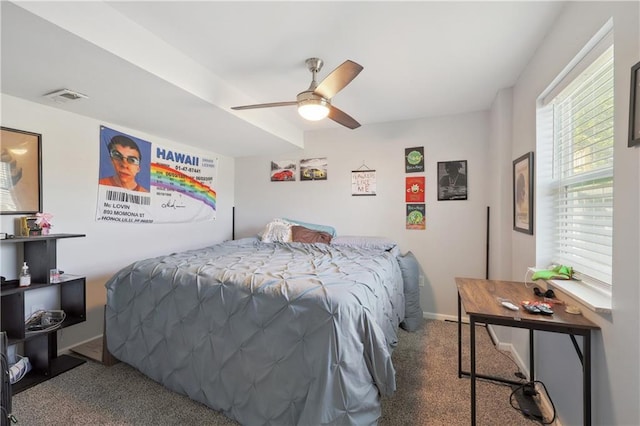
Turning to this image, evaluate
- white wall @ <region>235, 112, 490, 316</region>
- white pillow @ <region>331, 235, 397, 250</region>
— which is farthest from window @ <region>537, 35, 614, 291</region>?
white pillow @ <region>331, 235, 397, 250</region>

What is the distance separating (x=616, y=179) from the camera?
1134mm

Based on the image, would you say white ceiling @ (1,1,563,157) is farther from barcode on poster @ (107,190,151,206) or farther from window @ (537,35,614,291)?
barcode on poster @ (107,190,151,206)

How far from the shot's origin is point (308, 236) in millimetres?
3570

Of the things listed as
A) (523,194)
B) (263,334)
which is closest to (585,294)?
(523,194)

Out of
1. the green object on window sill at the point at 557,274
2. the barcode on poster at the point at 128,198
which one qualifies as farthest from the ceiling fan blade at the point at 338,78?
the barcode on poster at the point at 128,198

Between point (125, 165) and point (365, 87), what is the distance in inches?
101

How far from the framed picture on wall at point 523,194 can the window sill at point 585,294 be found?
1.79 feet

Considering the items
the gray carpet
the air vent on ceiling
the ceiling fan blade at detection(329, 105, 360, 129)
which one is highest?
the air vent on ceiling

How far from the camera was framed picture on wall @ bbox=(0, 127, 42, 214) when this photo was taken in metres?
2.12

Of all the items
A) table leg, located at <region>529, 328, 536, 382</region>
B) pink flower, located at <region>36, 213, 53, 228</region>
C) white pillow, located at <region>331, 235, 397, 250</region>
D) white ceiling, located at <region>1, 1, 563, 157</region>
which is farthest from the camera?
white pillow, located at <region>331, 235, 397, 250</region>

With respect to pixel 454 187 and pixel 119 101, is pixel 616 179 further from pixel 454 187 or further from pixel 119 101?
pixel 119 101

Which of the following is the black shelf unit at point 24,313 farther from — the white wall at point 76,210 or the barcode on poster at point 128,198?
the barcode on poster at point 128,198

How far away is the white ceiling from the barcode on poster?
0.71 m

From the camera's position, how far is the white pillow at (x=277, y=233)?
3564 millimetres
